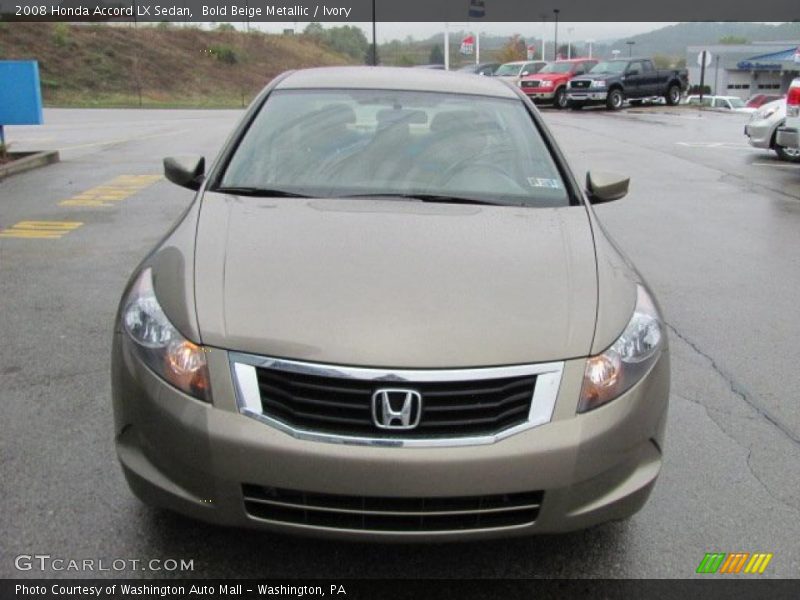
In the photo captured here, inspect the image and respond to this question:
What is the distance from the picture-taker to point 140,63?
53531mm

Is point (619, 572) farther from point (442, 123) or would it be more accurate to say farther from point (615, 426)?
point (442, 123)

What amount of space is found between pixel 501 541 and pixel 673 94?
103 feet

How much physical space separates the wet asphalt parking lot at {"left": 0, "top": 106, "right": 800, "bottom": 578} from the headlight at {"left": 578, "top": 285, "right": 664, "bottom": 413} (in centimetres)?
67

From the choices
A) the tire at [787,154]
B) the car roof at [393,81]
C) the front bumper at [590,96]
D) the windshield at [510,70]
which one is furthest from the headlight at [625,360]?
the windshield at [510,70]

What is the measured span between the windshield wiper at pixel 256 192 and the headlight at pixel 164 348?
0.81 meters

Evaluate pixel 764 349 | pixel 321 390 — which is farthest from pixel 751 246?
pixel 321 390

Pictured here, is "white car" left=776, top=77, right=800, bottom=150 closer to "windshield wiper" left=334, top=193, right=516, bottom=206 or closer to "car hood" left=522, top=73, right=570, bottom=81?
"windshield wiper" left=334, top=193, right=516, bottom=206

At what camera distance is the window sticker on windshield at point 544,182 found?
3.66 m

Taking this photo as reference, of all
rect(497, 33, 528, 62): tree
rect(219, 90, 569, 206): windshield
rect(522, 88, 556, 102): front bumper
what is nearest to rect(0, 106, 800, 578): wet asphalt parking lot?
rect(219, 90, 569, 206): windshield

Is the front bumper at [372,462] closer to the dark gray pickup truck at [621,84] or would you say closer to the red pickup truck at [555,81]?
the dark gray pickup truck at [621,84]

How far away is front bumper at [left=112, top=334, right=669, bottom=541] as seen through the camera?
2.28 m

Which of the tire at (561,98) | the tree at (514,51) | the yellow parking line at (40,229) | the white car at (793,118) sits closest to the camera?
the yellow parking line at (40,229)

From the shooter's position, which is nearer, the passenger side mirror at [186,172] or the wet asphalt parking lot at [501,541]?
the wet asphalt parking lot at [501,541]

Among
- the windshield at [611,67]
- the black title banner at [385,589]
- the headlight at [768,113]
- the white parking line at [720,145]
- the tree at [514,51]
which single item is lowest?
the black title banner at [385,589]
